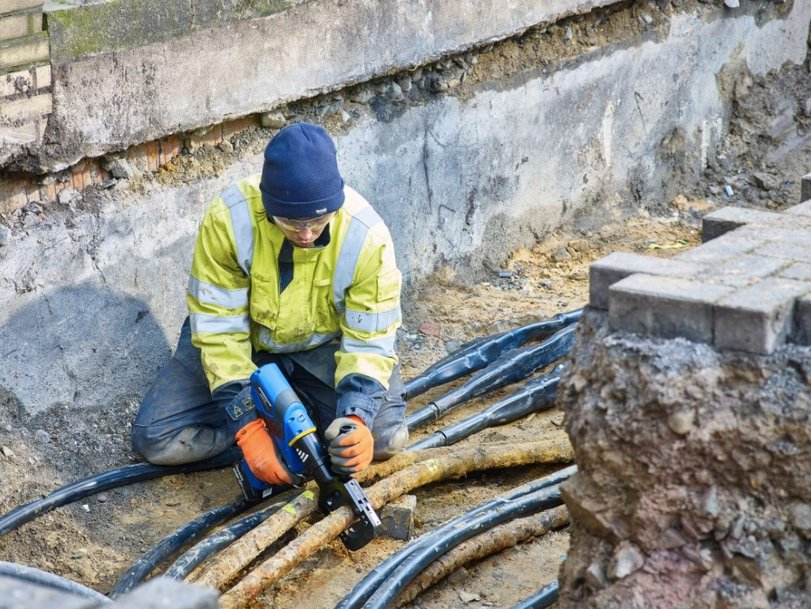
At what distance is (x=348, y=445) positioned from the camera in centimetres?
389

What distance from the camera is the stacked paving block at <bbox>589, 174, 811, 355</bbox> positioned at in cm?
265

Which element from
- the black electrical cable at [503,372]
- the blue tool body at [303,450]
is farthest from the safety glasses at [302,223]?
the black electrical cable at [503,372]

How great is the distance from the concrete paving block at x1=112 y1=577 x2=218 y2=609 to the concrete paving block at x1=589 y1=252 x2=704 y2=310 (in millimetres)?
1393

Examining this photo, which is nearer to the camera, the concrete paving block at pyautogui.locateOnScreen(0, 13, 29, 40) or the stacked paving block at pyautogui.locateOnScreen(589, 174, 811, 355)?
the stacked paving block at pyautogui.locateOnScreen(589, 174, 811, 355)

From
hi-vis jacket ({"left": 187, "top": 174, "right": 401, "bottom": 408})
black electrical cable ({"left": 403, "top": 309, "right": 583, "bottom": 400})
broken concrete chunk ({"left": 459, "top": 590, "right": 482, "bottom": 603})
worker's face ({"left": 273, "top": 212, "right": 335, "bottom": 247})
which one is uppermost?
worker's face ({"left": 273, "top": 212, "right": 335, "bottom": 247})

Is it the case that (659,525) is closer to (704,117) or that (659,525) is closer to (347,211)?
(347,211)

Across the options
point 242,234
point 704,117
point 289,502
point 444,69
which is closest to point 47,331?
point 242,234

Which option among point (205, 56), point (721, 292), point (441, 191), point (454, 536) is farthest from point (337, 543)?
point (441, 191)

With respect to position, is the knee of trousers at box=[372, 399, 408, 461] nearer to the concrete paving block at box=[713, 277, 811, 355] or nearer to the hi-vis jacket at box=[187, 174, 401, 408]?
the hi-vis jacket at box=[187, 174, 401, 408]

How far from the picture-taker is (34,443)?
436 cm

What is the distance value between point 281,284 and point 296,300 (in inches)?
3.3

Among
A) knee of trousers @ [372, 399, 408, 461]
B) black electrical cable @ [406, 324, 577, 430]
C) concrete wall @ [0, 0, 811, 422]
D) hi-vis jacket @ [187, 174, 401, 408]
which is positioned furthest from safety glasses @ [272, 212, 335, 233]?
black electrical cable @ [406, 324, 577, 430]

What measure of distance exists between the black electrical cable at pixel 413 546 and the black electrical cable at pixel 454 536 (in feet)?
0.07

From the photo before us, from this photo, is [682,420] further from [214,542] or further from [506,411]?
[506,411]
